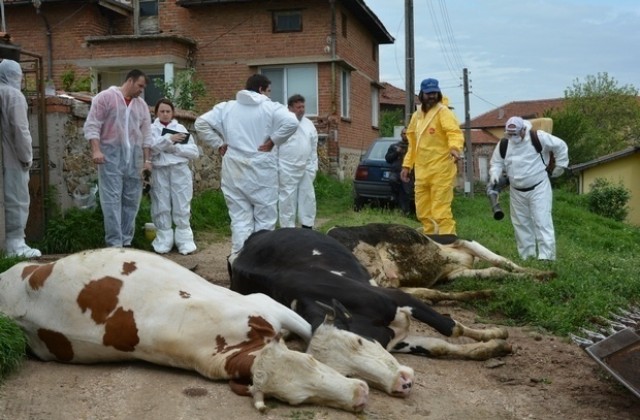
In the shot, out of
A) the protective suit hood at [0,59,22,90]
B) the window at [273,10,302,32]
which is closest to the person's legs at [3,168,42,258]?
the protective suit hood at [0,59,22,90]

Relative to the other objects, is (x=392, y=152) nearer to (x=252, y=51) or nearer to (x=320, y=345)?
(x=252, y=51)

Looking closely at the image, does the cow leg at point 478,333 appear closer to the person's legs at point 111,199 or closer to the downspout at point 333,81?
the person's legs at point 111,199

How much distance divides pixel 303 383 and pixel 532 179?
19.9 feet

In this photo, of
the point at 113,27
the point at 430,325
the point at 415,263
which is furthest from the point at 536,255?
the point at 113,27

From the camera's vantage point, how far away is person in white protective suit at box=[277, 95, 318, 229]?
389 inches

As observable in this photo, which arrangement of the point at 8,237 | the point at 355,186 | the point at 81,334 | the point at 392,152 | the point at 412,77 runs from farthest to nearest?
the point at 412,77
the point at 355,186
the point at 392,152
the point at 8,237
the point at 81,334

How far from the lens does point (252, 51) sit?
2172 centimetres

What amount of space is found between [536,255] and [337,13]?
548 inches

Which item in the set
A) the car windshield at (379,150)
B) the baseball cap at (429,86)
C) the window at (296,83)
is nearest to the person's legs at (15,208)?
the baseball cap at (429,86)

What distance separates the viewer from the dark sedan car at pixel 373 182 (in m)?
15.4

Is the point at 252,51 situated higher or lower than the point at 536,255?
higher

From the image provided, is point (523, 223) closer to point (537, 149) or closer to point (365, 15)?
point (537, 149)

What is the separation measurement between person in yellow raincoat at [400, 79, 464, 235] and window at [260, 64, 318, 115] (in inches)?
509

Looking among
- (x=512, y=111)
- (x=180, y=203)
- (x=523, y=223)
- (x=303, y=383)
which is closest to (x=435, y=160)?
(x=523, y=223)
